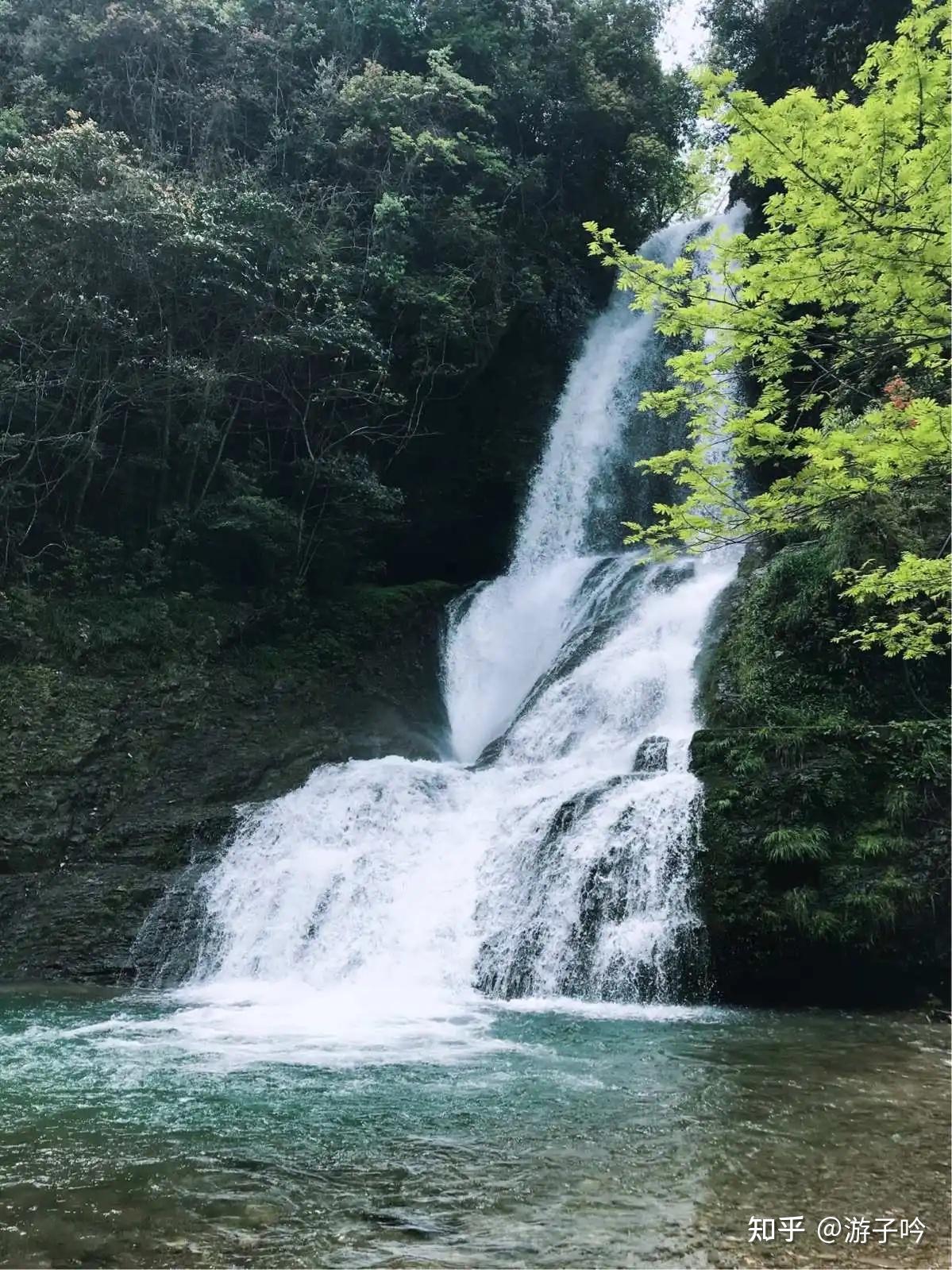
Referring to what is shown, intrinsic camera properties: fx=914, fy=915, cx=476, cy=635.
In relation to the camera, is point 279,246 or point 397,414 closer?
point 279,246

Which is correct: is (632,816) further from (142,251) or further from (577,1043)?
(142,251)

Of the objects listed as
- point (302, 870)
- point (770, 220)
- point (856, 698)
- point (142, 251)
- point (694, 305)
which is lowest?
point (302, 870)

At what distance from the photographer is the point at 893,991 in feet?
26.6

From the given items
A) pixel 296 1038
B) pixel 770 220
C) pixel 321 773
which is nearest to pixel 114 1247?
pixel 296 1038

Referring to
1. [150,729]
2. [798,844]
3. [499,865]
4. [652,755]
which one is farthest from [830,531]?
[150,729]

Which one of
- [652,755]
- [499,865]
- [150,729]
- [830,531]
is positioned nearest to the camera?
[499,865]

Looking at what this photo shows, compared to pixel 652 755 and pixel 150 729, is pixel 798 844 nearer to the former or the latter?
pixel 652 755

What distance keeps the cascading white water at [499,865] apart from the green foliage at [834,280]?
406cm

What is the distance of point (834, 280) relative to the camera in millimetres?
4953

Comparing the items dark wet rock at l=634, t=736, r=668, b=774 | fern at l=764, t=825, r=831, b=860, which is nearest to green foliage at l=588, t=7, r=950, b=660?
fern at l=764, t=825, r=831, b=860

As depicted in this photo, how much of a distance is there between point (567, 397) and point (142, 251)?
33.7 ft

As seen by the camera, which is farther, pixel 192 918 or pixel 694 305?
pixel 192 918

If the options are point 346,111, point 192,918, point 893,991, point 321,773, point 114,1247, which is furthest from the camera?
point 346,111

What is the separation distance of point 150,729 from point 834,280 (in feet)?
36.9
